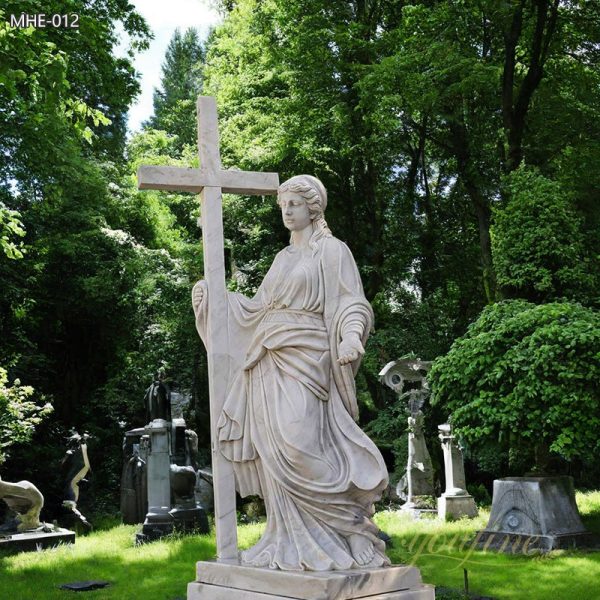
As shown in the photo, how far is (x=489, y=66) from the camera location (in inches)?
612

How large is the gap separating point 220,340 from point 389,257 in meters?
15.7

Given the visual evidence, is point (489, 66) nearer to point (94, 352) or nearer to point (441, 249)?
point (441, 249)

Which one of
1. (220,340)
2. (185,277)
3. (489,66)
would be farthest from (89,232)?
(220,340)

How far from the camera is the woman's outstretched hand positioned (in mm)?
4594

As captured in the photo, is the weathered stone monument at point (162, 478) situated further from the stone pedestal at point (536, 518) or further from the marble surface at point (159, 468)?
the stone pedestal at point (536, 518)

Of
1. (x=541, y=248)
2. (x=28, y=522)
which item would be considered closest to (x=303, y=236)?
(x=541, y=248)

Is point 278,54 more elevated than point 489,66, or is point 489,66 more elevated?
point 278,54

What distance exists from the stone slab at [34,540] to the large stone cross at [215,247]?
922cm

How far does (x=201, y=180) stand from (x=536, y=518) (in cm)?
768

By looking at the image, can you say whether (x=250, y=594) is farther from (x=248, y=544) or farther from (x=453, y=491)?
(x=453, y=491)

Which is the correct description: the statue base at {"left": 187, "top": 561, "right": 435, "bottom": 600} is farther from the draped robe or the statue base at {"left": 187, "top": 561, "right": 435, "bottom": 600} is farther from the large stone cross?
the large stone cross

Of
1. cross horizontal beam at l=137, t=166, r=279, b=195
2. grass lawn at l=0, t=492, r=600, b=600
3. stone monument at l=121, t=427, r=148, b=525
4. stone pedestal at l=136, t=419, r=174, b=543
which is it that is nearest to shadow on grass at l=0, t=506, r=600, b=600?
grass lawn at l=0, t=492, r=600, b=600

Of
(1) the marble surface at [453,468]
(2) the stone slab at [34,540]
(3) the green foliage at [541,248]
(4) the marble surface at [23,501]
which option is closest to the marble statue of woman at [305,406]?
(3) the green foliage at [541,248]

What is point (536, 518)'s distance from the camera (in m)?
11.0
